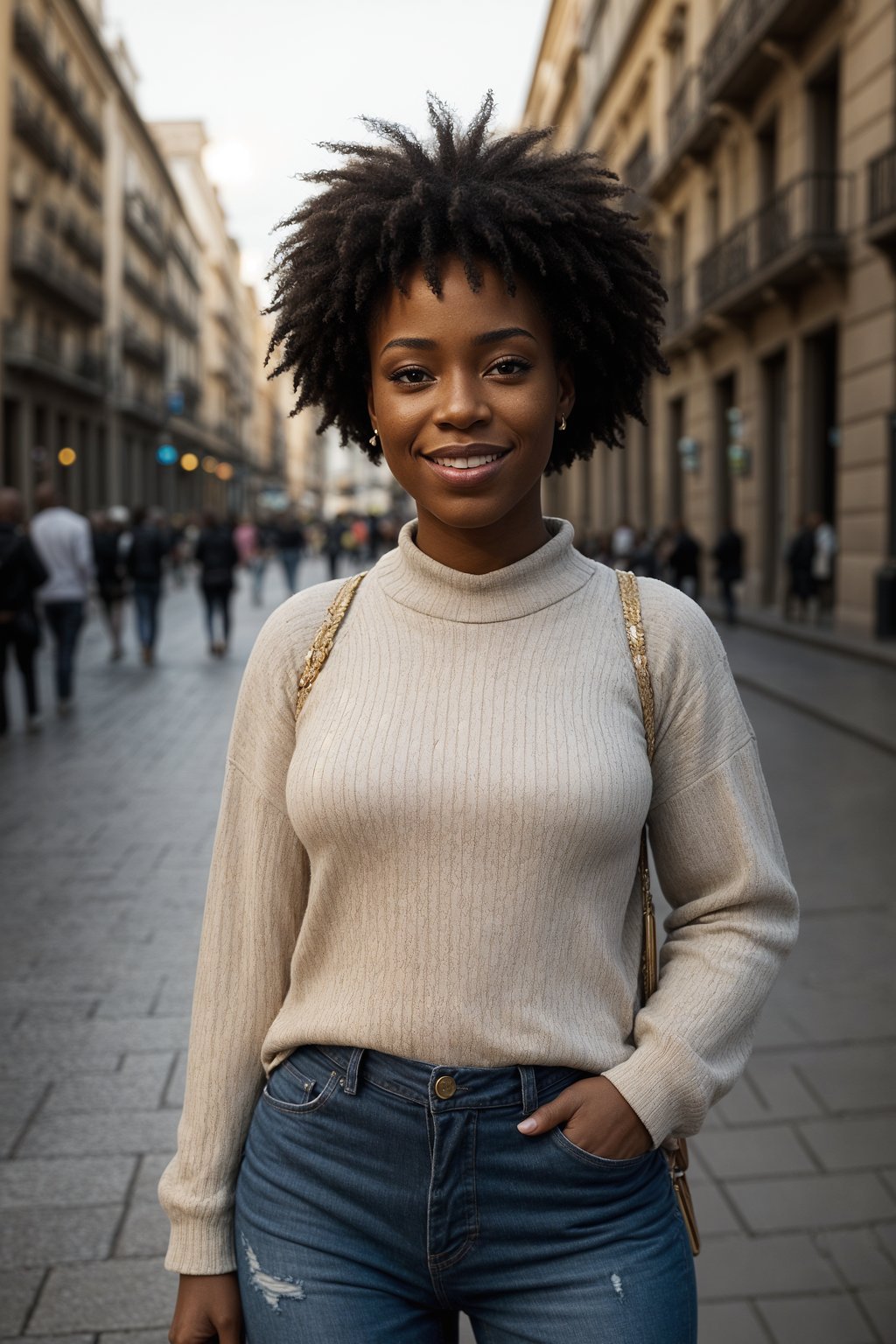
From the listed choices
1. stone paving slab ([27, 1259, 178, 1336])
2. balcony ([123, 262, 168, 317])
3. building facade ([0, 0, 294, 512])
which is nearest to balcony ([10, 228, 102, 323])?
building facade ([0, 0, 294, 512])

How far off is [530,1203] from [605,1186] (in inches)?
3.4

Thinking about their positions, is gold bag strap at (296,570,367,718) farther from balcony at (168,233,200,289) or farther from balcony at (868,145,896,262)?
balcony at (168,233,200,289)

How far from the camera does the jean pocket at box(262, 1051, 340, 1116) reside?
65.0 inches

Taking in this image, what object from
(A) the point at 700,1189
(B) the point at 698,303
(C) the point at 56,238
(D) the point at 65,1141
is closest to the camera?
(A) the point at 700,1189

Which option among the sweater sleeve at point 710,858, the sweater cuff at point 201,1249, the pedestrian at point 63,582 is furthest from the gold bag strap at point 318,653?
the pedestrian at point 63,582

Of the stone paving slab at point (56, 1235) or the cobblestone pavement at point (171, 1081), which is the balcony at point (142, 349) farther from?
the stone paving slab at point (56, 1235)

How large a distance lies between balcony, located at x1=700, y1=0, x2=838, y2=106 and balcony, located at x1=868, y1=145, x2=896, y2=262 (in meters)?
2.97

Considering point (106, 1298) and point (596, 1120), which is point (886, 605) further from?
point (596, 1120)

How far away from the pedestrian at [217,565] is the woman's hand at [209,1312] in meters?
15.8

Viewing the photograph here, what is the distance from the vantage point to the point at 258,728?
5.84 ft

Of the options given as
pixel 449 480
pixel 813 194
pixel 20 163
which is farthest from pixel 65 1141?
pixel 20 163

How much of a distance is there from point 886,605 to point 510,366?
1563 centimetres

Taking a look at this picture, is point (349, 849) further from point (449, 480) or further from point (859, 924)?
point (859, 924)

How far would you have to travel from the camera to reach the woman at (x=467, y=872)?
1.60 meters
